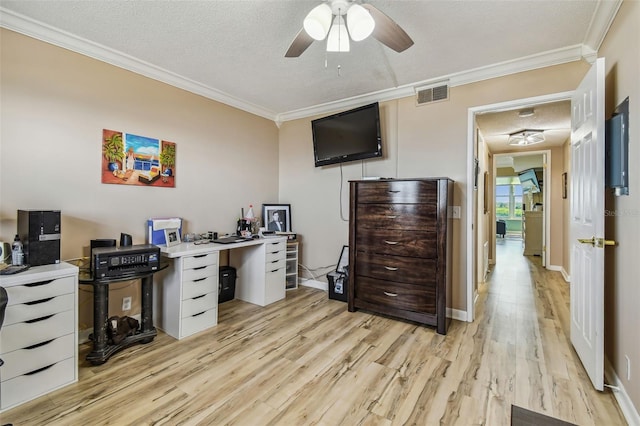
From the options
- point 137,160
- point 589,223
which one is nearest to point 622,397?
point 589,223

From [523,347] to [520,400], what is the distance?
825 mm

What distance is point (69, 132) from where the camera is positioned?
236 centimetres

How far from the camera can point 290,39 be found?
7.80ft

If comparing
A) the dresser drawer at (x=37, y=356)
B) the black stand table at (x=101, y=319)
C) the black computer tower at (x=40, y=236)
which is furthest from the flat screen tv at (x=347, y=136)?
the dresser drawer at (x=37, y=356)

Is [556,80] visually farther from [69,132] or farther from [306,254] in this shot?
[69,132]

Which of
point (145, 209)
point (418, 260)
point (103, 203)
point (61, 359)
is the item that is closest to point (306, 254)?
point (418, 260)

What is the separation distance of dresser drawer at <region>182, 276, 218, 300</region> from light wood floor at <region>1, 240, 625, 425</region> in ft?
1.24

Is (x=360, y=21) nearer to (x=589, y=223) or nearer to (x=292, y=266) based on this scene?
(x=589, y=223)

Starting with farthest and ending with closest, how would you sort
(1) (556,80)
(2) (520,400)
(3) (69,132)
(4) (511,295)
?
(4) (511,295) → (1) (556,80) → (3) (69,132) → (2) (520,400)

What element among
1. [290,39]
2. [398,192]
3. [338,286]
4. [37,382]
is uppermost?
[290,39]

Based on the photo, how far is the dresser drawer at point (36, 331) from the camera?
1.68m

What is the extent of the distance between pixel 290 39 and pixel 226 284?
270 cm

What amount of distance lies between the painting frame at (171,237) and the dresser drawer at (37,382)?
1.19 metres

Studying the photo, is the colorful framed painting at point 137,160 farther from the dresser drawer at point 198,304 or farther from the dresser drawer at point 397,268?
the dresser drawer at point 397,268
